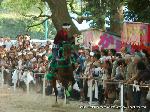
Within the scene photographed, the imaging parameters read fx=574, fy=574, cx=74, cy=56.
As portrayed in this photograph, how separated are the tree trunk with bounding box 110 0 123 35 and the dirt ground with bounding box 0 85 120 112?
5.49m

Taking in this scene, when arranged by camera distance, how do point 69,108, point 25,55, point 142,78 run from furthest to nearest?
point 25,55 < point 69,108 < point 142,78

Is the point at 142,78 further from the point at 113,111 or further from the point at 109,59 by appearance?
the point at 109,59

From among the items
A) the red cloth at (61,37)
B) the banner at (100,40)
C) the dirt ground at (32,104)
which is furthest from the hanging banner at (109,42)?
Answer: the red cloth at (61,37)

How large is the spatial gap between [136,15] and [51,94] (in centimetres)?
606

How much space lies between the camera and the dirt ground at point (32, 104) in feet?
55.2

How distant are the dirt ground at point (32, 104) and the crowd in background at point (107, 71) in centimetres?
67

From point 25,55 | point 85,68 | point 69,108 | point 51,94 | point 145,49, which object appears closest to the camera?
point 145,49

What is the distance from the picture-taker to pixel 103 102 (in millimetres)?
18141

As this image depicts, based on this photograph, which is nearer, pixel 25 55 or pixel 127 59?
pixel 127 59

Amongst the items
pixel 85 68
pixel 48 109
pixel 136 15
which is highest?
pixel 136 15

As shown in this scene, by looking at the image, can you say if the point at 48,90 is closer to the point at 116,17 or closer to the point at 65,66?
the point at 65,66

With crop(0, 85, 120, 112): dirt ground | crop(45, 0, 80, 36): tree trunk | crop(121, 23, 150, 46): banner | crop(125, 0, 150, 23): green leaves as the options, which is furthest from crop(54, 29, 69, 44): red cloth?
crop(45, 0, 80, 36): tree trunk

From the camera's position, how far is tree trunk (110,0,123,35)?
25384mm

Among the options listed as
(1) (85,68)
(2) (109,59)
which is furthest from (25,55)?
(2) (109,59)
